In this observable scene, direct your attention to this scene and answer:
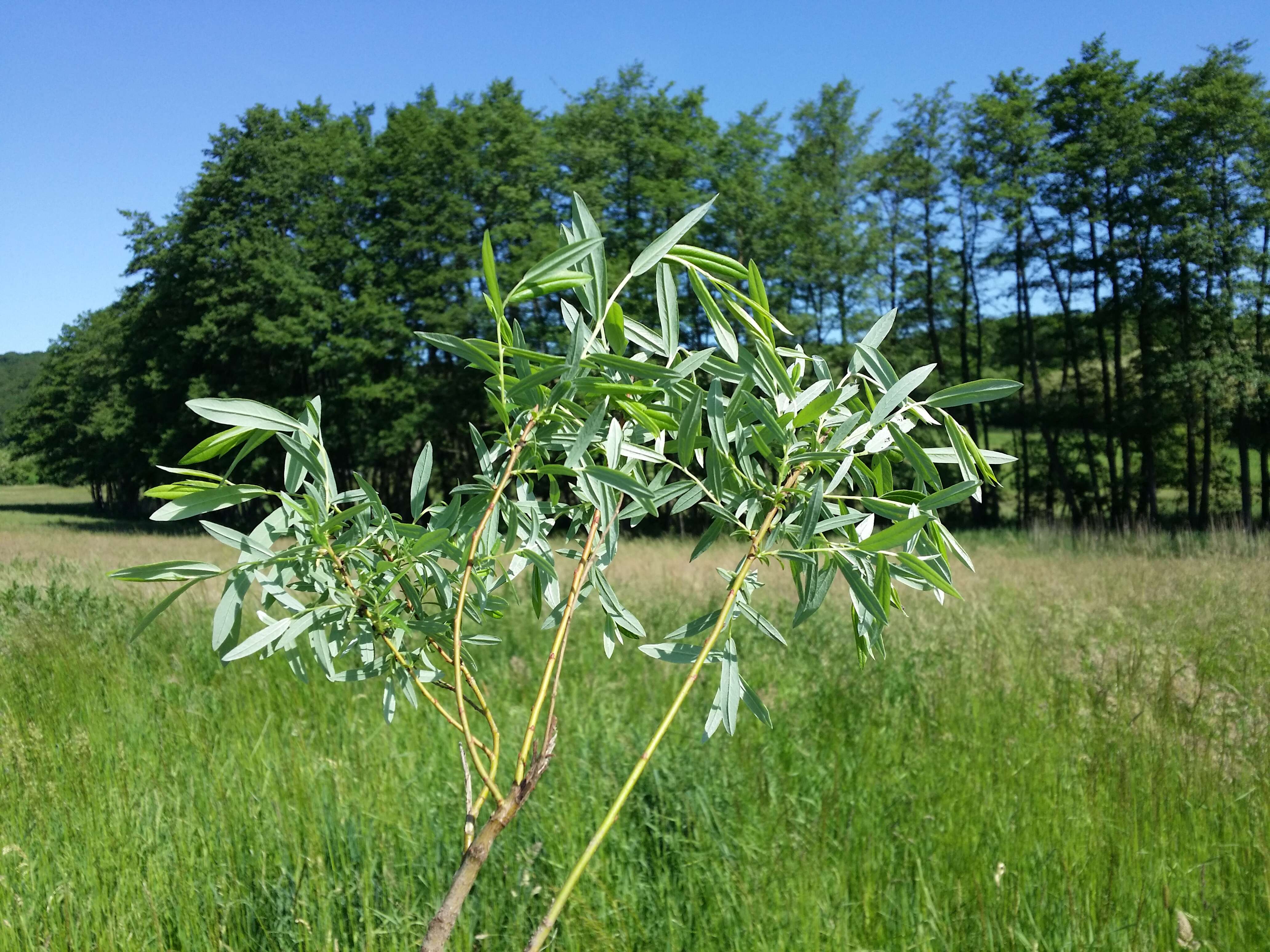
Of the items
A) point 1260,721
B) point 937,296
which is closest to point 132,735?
point 1260,721

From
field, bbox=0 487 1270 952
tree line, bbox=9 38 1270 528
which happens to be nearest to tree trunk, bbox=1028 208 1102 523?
tree line, bbox=9 38 1270 528

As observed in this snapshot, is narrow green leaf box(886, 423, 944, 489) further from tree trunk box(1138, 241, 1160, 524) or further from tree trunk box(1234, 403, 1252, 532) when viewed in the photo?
tree trunk box(1234, 403, 1252, 532)

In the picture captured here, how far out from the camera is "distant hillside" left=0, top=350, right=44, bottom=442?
261ft

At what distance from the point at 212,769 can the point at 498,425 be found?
2.39 meters

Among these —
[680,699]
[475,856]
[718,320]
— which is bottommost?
[475,856]

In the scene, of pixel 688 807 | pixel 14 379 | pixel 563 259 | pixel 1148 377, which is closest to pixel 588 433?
pixel 563 259

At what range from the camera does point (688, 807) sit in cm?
252

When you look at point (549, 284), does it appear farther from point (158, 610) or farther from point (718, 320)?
point (158, 610)

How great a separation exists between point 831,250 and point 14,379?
129296 mm

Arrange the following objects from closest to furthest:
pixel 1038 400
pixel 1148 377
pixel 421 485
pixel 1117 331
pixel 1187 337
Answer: pixel 421 485
pixel 1187 337
pixel 1148 377
pixel 1117 331
pixel 1038 400

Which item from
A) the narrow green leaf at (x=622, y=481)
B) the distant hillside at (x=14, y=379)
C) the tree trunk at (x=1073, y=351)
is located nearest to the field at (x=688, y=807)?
the narrow green leaf at (x=622, y=481)

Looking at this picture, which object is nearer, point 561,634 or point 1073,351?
point 561,634

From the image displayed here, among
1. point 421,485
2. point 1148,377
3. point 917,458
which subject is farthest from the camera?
point 1148,377

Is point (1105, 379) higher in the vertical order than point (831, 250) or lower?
lower
